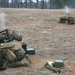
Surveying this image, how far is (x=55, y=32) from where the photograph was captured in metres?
16.3

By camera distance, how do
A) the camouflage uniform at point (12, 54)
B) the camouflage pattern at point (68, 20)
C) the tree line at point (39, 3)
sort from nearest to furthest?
the camouflage uniform at point (12, 54)
the camouflage pattern at point (68, 20)
the tree line at point (39, 3)

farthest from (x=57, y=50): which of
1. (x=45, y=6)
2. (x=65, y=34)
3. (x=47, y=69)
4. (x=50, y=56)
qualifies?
(x=45, y=6)

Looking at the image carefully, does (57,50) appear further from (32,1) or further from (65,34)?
(32,1)

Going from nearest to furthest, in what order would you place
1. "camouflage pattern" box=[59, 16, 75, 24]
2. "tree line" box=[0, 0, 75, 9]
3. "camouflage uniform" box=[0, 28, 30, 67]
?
1. "camouflage uniform" box=[0, 28, 30, 67]
2. "camouflage pattern" box=[59, 16, 75, 24]
3. "tree line" box=[0, 0, 75, 9]

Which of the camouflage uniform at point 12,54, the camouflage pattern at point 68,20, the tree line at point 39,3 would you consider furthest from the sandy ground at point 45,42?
the tree line at point 39,3

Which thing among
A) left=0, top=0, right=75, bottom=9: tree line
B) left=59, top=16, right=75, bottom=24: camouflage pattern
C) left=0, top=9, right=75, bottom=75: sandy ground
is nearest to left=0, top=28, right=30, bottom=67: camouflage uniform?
left=0, top=9, right=75, bottom=75: sandy ground

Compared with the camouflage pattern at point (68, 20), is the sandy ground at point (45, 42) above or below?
below

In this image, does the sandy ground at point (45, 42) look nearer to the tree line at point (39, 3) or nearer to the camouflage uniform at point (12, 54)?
the camouflage uniform at point (12, 54)

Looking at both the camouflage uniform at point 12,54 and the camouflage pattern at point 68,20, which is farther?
the camouflage pattern at point 68,20

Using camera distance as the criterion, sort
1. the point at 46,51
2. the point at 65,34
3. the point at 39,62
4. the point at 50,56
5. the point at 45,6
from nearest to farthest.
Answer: the point at 39,62
the point at 50,56
the point at 46,51
the point at 65,34
the point at 45,6

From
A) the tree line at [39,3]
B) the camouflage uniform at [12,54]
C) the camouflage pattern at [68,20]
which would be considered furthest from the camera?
the tree line at [39,3]

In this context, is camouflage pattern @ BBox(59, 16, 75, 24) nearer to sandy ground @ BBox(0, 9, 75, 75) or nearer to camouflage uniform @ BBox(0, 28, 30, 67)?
sandy ground @ BBox(0, 9, 75, 75)

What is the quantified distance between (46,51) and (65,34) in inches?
176

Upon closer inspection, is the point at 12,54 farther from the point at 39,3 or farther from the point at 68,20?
the point at 39,3
